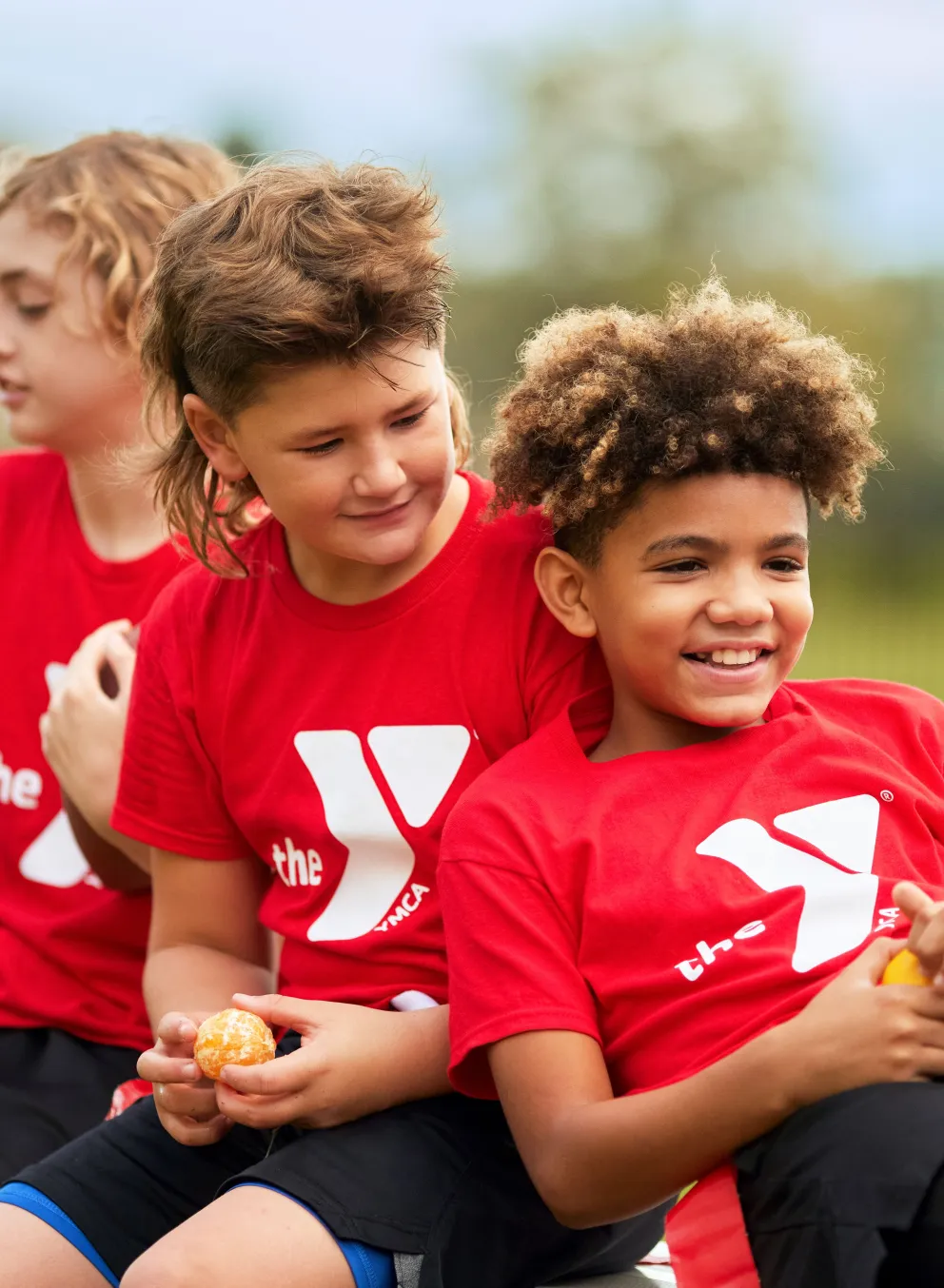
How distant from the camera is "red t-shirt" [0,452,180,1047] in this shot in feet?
9.02

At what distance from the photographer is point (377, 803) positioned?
2.23 meters

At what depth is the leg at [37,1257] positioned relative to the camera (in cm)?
208

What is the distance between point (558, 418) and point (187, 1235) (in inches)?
44.2

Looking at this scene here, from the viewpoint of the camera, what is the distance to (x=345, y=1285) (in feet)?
6.19

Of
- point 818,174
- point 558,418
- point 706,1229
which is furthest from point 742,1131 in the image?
point 818,174

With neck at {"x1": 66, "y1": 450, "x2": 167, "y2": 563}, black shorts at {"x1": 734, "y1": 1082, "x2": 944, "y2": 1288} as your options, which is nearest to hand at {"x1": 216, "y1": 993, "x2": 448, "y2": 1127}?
black shorts at {"x1": 734, "y1": 1082, "x2": 944, "y2": 1288}

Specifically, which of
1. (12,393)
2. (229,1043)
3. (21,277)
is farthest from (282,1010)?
(21,277)

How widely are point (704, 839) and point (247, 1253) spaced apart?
729 millimetres

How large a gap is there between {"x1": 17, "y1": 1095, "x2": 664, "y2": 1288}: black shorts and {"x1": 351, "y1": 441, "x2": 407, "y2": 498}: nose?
820 millimetres

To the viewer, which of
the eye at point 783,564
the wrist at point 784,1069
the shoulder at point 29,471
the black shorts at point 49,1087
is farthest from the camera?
the shoulder at point 29,471

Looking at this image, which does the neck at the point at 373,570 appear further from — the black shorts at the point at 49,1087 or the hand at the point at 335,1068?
the black shorts at the point at 49,1087

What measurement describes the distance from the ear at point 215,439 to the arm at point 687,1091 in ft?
3.10

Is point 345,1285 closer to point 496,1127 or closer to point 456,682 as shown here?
point 496,1127

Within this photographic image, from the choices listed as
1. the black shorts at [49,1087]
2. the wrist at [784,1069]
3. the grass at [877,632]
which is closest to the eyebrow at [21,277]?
the black shorts at [49,1087]
